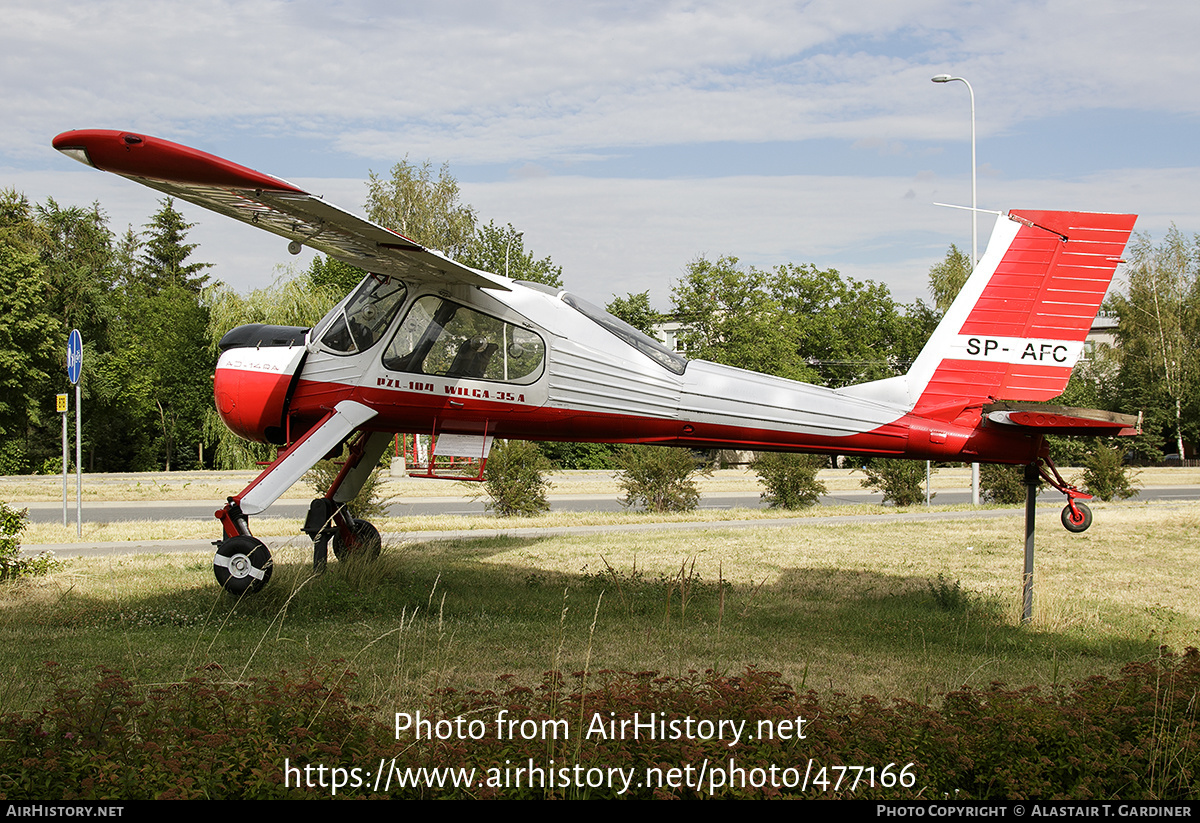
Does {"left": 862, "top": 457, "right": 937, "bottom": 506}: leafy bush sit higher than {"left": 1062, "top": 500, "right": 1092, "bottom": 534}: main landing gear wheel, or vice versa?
{"left": 1062, "top": 500, "right": 1092, "bottom": 534}: main landing gear wheel

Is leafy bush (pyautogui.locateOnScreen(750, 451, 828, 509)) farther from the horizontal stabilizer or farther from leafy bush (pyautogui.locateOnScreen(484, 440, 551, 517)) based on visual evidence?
the horizontal stabilizer

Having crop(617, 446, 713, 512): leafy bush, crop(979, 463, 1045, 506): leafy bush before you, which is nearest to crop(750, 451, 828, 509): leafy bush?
crop(617, 446, 713, 512): leafy bush

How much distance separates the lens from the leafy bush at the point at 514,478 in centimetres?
2006

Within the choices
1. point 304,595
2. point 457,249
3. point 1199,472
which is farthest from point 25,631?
point 1199,472

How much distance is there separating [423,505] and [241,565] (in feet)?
52.9

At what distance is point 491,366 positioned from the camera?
31.1ft

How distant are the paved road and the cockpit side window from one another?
10.2 meters

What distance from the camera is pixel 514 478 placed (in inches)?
797

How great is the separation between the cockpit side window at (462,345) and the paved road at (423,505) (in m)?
10.2

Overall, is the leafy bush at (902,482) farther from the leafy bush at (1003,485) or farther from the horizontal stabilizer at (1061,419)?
the horizontal stabilizer at (1061,419)

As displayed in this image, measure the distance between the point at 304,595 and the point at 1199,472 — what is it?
47.2 m

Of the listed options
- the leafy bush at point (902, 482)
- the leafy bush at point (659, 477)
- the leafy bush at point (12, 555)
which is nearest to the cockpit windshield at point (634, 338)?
the leafy bush at point (12, 555)

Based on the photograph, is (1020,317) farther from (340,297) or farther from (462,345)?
(340,297)

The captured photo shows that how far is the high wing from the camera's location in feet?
22.8
